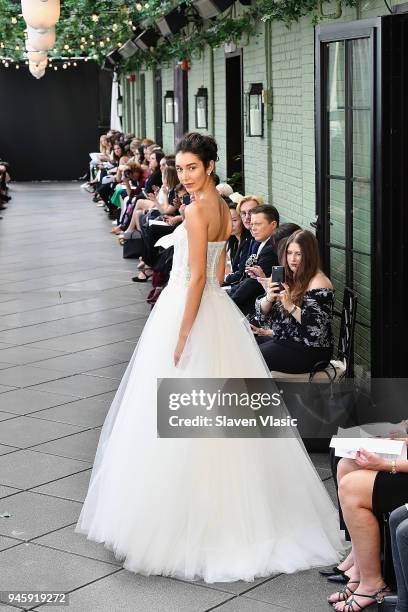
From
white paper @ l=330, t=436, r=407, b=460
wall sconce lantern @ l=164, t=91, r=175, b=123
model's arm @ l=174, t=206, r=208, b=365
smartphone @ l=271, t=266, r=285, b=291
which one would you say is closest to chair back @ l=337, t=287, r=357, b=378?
smartphone @ l=271, t=266, r=285, b=291

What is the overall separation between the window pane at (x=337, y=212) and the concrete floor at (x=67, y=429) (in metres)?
1.53

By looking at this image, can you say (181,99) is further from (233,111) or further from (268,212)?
(268,212)

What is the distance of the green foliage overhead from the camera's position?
8.63 m

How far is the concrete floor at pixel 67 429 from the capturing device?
166 inches

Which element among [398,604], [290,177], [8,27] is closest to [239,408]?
[398,604]

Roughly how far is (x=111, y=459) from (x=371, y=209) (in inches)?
84.8

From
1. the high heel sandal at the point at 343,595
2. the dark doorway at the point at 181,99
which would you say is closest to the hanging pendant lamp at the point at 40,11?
the dark doorway at the point at 181,99

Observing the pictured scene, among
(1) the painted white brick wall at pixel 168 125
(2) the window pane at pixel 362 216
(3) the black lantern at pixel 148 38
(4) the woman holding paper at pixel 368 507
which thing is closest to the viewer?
(4) the woman holding paper at pixel 368 507

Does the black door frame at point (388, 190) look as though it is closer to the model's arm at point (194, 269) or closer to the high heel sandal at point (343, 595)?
the model's arm at point (194, 269)

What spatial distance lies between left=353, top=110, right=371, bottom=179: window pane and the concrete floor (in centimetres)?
168

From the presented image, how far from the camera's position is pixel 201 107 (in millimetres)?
14188

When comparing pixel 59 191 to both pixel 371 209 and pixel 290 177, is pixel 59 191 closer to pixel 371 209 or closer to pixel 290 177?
pixel 290 177

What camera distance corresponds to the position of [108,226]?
17.8 metres

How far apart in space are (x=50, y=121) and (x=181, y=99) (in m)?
13.9
